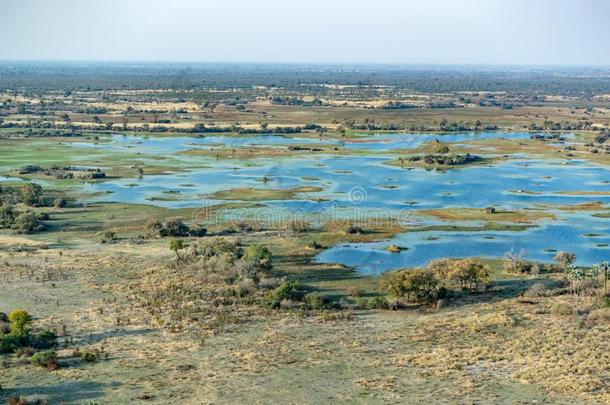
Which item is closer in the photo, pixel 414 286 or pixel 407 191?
pixel 414 286

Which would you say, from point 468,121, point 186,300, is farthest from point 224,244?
point 468,121

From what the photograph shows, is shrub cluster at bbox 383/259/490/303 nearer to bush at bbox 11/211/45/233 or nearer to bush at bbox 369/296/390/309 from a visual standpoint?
bush at bbox 369/296/390/309

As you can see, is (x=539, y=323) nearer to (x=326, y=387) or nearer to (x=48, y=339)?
(x=326, y=387)

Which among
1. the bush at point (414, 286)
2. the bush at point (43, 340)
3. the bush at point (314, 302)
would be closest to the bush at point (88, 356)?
the bush at point (43, 340)

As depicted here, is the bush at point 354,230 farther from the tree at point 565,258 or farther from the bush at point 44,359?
the bush at point 44,359

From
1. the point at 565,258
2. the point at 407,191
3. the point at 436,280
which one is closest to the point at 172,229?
the point at 436,280

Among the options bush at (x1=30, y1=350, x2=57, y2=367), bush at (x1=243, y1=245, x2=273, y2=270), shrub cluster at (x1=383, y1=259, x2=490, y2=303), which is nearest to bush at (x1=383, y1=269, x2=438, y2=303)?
shrub cluster at (x1=383, y1=259, x2=490, y2=303)

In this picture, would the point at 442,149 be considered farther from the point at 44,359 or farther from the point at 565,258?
the point at 44,359
